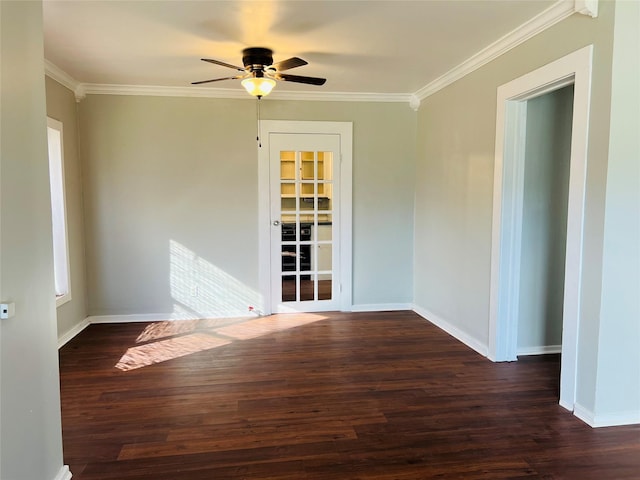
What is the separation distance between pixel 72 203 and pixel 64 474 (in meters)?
3.00

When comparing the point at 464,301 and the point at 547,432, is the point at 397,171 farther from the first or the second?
the point at 547,432

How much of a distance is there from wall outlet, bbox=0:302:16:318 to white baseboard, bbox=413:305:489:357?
3299 mm

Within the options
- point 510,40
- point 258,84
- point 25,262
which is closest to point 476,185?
point 510,40

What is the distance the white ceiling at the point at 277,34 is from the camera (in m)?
2.63

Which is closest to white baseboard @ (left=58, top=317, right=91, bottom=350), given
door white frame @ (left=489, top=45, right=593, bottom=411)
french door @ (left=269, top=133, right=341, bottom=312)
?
french door @ (left=269, top=133, right=341, bottom=312)

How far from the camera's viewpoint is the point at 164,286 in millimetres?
4688

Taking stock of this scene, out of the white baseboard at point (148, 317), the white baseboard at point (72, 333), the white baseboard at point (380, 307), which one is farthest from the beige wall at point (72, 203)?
the white baseboard at point (380, 307)

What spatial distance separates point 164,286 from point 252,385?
83.4 inches

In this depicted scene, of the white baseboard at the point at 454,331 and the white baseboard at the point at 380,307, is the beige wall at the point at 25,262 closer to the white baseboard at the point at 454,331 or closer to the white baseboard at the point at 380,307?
the white baseboard at the point at 454,331

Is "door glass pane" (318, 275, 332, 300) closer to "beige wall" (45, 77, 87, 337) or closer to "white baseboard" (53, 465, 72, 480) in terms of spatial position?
"beige wall" (45, 77, 87, 337)

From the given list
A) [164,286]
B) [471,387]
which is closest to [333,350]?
[471,387]

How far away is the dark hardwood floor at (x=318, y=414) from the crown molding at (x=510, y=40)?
2438 millimetres

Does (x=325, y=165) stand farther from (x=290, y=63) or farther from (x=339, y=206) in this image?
(x=290, y=63)

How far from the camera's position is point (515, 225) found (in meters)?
3.35
